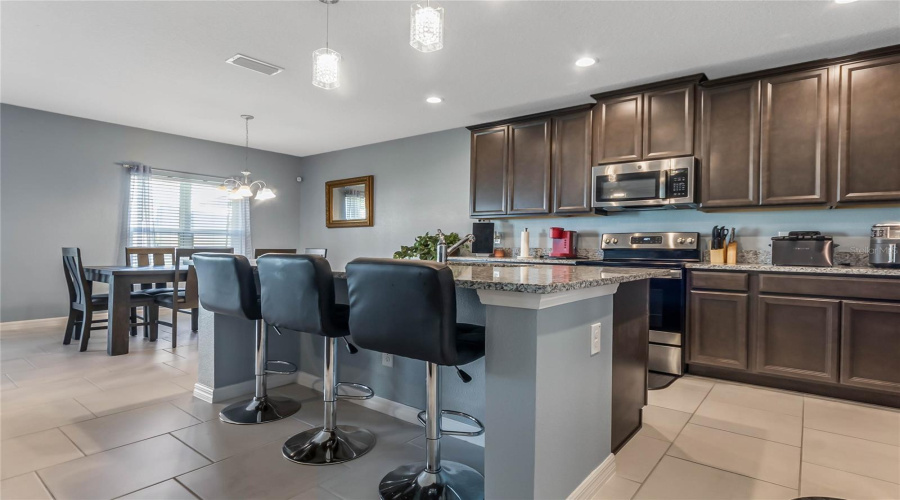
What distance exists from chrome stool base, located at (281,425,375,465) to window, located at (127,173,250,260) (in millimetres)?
4642

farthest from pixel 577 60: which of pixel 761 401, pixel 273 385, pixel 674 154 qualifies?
pixel 273 385

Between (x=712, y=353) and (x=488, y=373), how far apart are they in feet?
8.67

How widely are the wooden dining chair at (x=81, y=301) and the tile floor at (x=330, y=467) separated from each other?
0.88 meters

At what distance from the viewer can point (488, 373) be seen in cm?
143

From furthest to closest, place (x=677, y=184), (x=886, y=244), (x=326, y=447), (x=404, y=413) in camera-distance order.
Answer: (x=677, y=184)
(x=886, y=244)
(x=404, y=413)
(x=326, y=447)

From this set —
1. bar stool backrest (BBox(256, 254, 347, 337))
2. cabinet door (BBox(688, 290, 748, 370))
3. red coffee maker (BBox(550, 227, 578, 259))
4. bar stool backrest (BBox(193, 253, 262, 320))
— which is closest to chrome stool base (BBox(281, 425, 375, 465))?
bar stool backrest (BBox(256, 254, 347, 337))

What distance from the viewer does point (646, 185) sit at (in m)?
3.70

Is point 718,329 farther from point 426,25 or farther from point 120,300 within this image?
point 120,300

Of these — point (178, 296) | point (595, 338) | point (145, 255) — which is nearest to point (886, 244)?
point (595, 338)

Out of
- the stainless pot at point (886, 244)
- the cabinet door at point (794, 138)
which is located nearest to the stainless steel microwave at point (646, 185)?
the cabinet door at point (794, 138)

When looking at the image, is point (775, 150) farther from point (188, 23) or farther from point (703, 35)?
point (188, 23)

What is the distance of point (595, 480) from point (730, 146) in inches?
112

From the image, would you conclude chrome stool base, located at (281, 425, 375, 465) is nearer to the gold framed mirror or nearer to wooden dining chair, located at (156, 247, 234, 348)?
wooden dining chair, located at (156, 247, 234, 348)

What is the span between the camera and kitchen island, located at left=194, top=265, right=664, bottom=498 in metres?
1.35
